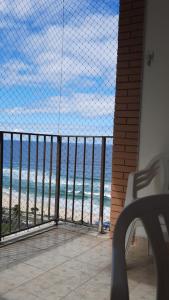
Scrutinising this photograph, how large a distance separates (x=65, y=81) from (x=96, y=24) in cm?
94

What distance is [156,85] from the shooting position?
309 centimetres

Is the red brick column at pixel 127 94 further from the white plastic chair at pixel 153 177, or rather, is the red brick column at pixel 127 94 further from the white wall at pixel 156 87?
the white plastic chair at pixel 153 177

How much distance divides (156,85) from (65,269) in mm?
1810

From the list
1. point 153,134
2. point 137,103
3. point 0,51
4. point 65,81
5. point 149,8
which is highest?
point 0,51

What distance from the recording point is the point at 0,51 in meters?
7.40

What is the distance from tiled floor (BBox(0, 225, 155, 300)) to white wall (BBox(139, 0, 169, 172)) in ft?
3.28

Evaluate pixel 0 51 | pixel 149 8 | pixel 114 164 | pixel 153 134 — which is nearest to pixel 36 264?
pixel 114 164

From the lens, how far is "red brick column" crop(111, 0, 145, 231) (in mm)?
3156

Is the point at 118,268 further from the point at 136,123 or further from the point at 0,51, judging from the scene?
the point at 0,51

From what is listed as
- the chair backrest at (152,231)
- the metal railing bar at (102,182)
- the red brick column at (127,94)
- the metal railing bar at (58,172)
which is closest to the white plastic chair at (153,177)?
the red brick column at (127,94)

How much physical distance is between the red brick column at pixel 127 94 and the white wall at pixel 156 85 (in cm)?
7

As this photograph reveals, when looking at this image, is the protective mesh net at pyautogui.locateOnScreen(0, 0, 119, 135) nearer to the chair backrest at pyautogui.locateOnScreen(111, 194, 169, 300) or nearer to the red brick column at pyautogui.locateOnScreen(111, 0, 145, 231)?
the red brick column at pyautogui.locateOnScreen(111, 0, 145, 231)

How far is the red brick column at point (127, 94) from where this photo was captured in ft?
10.4

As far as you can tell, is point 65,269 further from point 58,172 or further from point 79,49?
point 79,49
